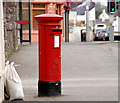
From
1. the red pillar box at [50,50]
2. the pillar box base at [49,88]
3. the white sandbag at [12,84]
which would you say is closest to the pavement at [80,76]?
the pillar box base at [49,88]

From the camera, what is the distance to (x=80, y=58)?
1362 cm

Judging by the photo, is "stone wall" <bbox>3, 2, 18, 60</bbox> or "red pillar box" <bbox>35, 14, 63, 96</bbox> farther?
"stone wall" <bbox>3, 2, 18, 60</bbox>

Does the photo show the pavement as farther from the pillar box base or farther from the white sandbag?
the white sandbag

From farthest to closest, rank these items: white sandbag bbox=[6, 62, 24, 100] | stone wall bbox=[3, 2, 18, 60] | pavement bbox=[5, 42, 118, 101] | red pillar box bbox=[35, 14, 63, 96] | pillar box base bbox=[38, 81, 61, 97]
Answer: stone wall bbox=[3, 2, 18, 60] → pavement bbox=[5, 42, 118, 101] → pillar box base bbox=[38, 81, 61, 97] → red pillar box bbox=[35, 14, 63, 96] → white sandbag bbox=[6, 62, 24, 100]

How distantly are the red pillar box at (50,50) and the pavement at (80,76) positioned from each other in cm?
29

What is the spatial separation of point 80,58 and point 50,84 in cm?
703

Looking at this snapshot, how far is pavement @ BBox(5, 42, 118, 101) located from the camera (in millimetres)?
7035

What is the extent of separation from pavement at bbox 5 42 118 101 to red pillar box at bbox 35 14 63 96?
29cm

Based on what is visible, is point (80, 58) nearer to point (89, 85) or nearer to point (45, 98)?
point (89, 85)

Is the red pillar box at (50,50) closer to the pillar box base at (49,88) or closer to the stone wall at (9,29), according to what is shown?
the pillar box base at (49,88)

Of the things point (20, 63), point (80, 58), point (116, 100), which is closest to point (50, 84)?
point (116, 100)

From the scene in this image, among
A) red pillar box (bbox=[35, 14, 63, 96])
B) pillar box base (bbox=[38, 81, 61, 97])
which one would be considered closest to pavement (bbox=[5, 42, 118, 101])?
pillar box base (bbox=[38, 81, 61, 97])

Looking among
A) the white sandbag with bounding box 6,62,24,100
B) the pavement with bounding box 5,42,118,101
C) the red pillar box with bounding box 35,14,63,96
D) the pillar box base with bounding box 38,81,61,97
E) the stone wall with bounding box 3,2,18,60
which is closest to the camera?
the white sandbag with bounding box 6,62,24,100

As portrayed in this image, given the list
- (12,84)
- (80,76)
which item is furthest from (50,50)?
(80,76)
